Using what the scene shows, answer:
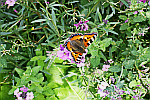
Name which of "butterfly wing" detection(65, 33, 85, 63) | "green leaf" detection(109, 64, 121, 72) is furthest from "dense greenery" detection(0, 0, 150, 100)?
"butterfly wing" detection(65, 33, 85, 63)

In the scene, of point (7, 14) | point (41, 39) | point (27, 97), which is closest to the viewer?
point (27, 97)

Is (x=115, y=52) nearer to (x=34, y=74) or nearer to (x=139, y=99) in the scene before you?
(x=139, y=99)

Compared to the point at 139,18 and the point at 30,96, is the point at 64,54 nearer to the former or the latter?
the point at 30,96

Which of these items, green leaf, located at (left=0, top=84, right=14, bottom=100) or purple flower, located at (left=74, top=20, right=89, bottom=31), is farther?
green leaf, located at (left=0, top=84, right=14, bottom=100)

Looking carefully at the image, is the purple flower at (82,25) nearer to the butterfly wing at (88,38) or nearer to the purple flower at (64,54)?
the butterfly wing at (88,38)

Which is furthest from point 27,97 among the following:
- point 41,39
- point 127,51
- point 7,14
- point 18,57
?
point 127,51

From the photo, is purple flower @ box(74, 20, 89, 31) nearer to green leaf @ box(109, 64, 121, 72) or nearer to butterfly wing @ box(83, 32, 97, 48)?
butterfly wing @ box(83, 32, 97, 48)
